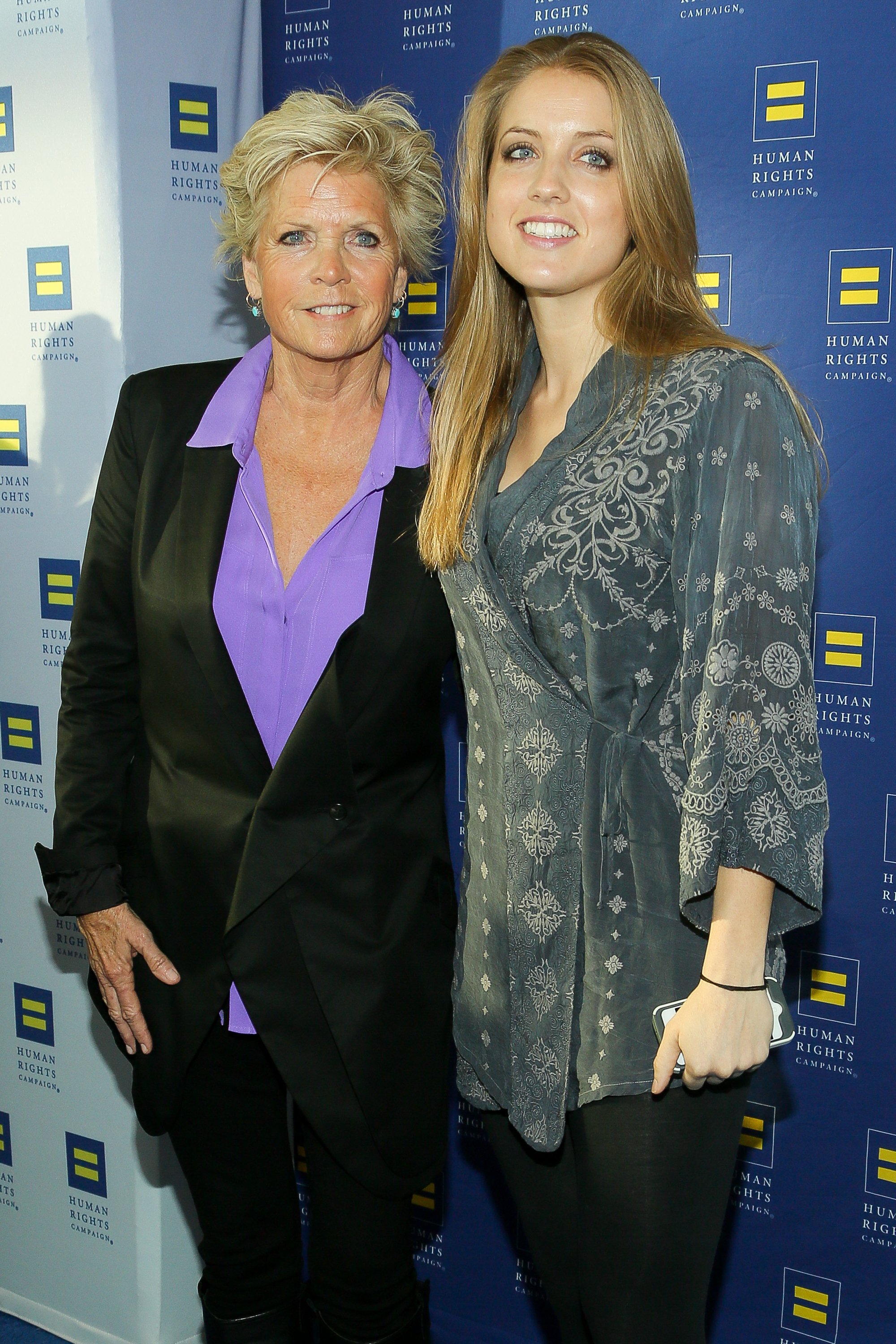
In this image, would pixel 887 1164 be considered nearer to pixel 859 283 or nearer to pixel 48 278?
pixel 859 283

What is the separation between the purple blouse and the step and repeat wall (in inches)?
26.6

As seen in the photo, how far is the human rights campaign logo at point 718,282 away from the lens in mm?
2059

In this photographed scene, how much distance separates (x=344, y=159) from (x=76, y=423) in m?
0.84

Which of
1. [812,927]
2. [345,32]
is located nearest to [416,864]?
[812,927]

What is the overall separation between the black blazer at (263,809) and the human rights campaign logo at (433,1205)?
87 centimetres

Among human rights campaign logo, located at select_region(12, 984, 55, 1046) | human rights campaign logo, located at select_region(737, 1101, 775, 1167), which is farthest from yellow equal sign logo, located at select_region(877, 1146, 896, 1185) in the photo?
human rights campaign logo, located at select_region(12, 984, 55, 1046)

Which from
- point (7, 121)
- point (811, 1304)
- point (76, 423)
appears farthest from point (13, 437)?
point (811, 1304)

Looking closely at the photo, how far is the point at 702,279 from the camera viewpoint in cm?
208

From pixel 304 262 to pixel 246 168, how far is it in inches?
6.3

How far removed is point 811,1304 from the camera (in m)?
2.24

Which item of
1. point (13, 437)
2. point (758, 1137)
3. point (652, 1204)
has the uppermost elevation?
point (13, 437)

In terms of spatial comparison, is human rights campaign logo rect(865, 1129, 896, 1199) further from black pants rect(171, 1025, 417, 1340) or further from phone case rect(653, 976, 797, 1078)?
phone case rect(653, 976, 797, 1078)

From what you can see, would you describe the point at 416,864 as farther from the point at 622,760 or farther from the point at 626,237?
the point at 626,237

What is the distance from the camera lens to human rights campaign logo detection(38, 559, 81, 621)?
2363 mm
